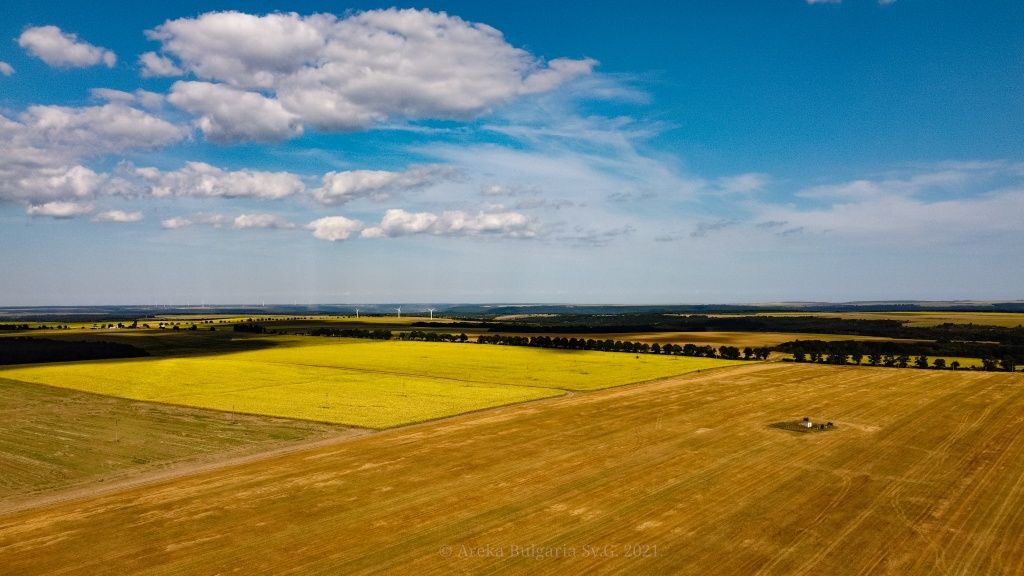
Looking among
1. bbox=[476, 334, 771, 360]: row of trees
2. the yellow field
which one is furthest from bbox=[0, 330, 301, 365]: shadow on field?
bbox=[476, 334, 771, 360]: row of trees

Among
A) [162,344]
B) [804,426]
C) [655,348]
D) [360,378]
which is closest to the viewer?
[804,426]

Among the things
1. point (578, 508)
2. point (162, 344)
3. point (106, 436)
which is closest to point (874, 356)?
point (578, 508)

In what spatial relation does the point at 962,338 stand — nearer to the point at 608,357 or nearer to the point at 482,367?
the point at 608,357

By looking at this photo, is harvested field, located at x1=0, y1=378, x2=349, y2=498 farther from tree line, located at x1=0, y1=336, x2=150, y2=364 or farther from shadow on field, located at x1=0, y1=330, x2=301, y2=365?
shadow on field, located at x1=0, y1=330, x2=301, y2=365

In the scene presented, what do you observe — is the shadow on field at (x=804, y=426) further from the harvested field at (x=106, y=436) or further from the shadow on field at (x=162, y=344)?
the shadow on field at (x=162, y=344)

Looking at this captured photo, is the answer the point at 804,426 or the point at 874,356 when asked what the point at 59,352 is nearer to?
the point at 804,426

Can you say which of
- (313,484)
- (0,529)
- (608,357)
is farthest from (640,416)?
(608,357)
